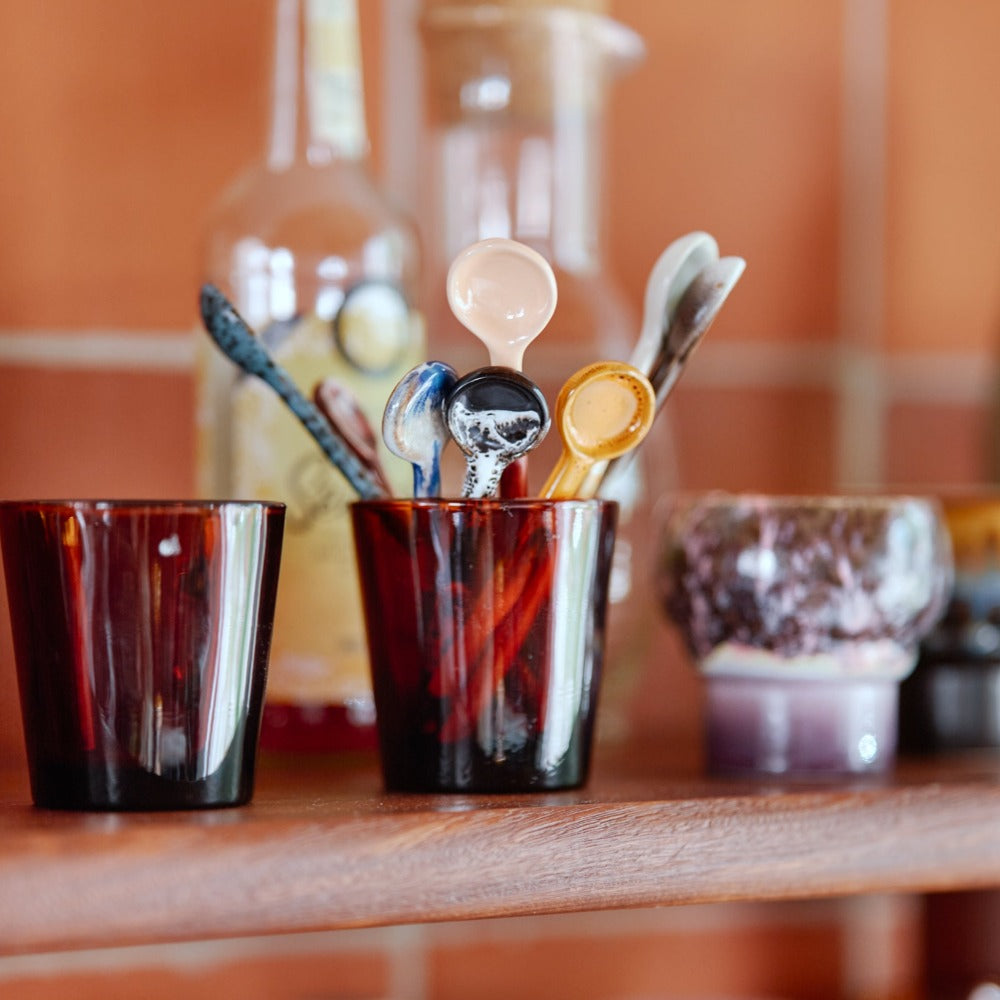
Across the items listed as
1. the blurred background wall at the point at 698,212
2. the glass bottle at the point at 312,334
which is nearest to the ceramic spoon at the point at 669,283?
the glass bottle at the point at 312,334

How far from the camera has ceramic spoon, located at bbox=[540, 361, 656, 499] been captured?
38 centimetres

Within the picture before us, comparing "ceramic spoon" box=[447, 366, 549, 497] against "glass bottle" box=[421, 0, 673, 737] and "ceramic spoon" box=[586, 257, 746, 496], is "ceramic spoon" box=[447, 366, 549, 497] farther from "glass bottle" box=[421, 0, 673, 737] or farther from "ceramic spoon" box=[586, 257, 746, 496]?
"glass bottle" box=[421, 0, 673, 737]

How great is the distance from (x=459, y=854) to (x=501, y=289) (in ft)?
0.49

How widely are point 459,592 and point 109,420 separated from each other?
0.26 meters

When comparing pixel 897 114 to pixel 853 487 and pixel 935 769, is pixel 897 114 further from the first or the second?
pixel 935 769

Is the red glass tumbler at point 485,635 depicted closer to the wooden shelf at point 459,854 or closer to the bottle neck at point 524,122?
the wooden shelf at point 459,854

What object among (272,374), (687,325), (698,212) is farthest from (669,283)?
(698,212)

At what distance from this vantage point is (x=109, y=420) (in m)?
0.58

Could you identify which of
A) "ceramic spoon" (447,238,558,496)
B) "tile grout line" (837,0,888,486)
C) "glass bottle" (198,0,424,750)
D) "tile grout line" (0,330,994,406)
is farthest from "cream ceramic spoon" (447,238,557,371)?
"tile grout line" (837,0,888,486)

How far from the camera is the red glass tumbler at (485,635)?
0.38m

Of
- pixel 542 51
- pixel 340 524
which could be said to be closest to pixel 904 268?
pixel 542 51

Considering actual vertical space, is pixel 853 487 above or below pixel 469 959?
above

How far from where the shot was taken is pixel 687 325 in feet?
1.34

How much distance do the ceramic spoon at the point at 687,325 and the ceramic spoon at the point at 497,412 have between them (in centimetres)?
5
